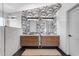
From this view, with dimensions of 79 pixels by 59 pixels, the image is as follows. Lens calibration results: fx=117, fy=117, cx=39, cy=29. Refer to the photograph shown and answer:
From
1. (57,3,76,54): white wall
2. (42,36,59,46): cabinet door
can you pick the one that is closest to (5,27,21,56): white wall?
(42,36,59,46): cabinet door

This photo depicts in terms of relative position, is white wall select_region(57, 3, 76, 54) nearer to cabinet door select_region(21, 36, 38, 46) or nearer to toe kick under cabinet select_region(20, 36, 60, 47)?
toe kick under cabinet select_region(20, 36, 60, 47)

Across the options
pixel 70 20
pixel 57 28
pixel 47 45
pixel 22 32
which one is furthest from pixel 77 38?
pixel 22 32

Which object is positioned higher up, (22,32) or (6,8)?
(6,8)

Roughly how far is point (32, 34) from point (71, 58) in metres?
4.09

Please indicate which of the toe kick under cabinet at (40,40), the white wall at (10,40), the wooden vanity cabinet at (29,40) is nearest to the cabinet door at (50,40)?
the toe kick under cabinet at (40,40)

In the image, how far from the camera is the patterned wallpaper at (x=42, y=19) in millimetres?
5336

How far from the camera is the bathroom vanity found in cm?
576

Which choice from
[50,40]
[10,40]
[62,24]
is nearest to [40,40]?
[50,40]

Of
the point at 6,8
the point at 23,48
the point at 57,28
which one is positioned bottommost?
the point at 23,48

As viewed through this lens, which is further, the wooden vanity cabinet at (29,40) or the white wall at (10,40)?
the wooden vanity cabinet at (29,40)

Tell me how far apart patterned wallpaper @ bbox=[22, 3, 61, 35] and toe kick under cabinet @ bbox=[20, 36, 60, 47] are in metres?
0.41

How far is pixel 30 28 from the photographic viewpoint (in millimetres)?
5379

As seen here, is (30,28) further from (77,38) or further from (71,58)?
(71,58)

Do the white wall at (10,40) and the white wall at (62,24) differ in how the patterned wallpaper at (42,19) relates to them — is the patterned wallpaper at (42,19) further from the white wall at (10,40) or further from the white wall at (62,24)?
the white wall at (10,40)
